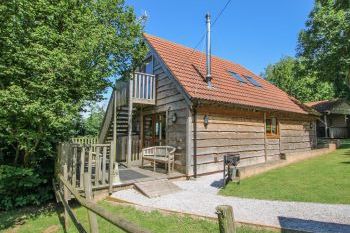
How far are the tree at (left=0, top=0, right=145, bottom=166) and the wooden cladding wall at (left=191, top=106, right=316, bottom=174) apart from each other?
4474 millimetres

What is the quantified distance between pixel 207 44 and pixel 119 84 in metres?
4.33

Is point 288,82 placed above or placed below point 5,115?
above

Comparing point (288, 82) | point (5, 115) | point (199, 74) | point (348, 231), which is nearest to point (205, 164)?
point (199, 74)

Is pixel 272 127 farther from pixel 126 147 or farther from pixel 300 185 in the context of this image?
pixel 126 147

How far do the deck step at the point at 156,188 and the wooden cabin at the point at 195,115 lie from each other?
1.69 metres

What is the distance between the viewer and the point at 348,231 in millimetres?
4996

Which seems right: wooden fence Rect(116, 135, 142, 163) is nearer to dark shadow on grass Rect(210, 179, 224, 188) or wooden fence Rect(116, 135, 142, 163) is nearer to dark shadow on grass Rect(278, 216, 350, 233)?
dark shadow on grass Rect(210, 179, 224, 188)

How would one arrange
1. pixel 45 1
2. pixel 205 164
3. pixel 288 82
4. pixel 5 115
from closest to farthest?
pixel 5 115 → pixel 45 1 → pixel 205 164 → pixel 288 82

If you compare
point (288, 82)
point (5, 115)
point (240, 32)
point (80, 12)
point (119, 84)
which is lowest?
point (5, 115)

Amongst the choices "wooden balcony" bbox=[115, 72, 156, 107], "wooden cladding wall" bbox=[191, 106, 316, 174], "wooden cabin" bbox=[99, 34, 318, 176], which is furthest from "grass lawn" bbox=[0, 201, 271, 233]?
"wooden balcony" bbox=[115, 72, 156, 107]

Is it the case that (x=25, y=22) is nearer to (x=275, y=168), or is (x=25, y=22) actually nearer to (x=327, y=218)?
(x=327, y=218)

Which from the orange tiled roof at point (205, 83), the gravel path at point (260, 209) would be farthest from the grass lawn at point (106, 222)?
the orange tiled roof at point (205, 83)

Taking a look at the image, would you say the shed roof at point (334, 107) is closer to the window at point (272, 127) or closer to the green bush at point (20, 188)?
the window at point (272, 127)

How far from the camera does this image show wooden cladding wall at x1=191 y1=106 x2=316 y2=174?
11.0m
